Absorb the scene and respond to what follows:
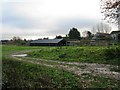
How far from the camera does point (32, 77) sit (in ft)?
40.4

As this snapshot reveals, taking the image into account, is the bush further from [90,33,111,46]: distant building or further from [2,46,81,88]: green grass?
[90,33,111,46]: distant building

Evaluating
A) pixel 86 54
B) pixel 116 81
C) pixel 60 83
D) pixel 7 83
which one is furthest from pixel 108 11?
pixel 7 83

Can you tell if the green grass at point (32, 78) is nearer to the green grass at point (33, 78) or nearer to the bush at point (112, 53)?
the green grass at point (33, 78)

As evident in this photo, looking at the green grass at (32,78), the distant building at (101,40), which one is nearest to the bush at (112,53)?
the green grass at (32,78)

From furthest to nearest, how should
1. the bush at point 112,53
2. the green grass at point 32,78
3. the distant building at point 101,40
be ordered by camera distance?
the distant building at point 101,40, the bush at point 112,53, the green grass at point 32,78

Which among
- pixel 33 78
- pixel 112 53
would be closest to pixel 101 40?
pixel 112 53

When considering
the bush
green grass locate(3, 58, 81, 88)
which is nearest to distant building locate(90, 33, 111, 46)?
the bush

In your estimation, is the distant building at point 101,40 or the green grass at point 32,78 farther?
the distant building at point 101,40

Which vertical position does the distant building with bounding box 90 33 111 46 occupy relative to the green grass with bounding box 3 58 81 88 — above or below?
above

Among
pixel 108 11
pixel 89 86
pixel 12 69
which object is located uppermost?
pixel 108 11

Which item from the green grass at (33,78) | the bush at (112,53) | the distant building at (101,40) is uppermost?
the distant building at (101,40)

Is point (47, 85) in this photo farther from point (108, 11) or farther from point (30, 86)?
point (108, 11)

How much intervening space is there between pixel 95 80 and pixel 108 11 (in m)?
11.6

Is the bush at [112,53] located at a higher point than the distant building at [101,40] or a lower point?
lower
